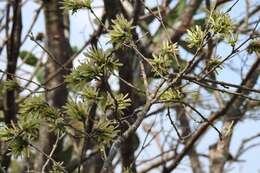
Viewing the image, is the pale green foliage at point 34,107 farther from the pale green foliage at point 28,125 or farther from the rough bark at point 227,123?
the rough bark at point 227,123

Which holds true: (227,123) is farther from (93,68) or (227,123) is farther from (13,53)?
(93,68)

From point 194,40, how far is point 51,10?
55.1 inches

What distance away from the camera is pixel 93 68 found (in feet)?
2.68

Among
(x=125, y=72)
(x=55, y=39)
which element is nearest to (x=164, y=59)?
(x=125, y=72)

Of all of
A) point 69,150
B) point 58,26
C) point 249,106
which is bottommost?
point 69,150

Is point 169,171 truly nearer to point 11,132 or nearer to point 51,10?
point 51,10

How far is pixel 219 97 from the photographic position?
104 inches

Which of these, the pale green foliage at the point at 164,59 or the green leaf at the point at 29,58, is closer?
the pale green foliage at the point at 164,59

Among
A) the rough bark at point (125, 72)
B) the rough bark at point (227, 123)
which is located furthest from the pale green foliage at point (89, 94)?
the rough bark at point (227, 123)

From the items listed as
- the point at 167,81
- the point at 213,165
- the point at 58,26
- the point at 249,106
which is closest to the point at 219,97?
the point at 249,106

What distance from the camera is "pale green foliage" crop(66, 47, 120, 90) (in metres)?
0.82

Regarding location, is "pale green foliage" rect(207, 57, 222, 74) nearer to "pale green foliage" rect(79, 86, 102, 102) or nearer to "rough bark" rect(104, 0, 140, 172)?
"pale green foliage" rect(79, 86, 102, 102)

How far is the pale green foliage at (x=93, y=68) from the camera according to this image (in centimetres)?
82

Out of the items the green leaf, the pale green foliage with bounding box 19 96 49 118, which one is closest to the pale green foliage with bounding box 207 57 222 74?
the pale green foliage with bounding box 19 96 49 118
